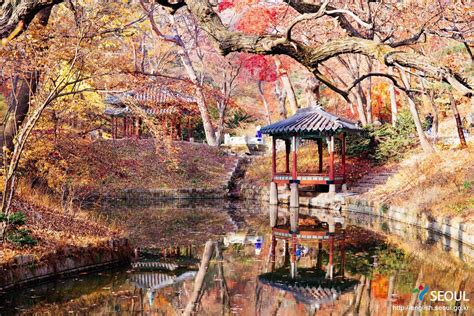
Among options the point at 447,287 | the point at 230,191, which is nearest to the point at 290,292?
the point at 447,287

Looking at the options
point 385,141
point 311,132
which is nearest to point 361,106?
point 385,141

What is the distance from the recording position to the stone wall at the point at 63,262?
8.26 metres

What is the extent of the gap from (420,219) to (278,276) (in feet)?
22.8

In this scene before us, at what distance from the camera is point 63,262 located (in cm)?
912

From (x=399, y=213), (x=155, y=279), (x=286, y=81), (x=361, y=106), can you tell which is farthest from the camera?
(x=361, y=106)

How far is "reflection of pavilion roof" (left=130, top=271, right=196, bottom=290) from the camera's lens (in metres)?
8.98

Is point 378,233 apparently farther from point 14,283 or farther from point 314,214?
point 14,283

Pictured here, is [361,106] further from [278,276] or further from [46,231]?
[46,231]

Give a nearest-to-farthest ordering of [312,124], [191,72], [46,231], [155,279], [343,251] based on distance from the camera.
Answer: [155,279]
[46,231]
[343,251]
[312,124]
[191,72]

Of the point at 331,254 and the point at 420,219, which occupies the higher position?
the point at 420,219

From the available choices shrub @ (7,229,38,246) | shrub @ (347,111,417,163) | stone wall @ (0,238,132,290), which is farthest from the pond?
shrub @ (347,111,417,163)

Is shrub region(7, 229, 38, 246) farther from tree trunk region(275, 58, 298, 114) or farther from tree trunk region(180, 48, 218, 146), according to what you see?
tree trunk region(275, 58, 298, 114)

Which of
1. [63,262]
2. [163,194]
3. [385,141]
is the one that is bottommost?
[63,262]

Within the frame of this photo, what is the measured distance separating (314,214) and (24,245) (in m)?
11.9
